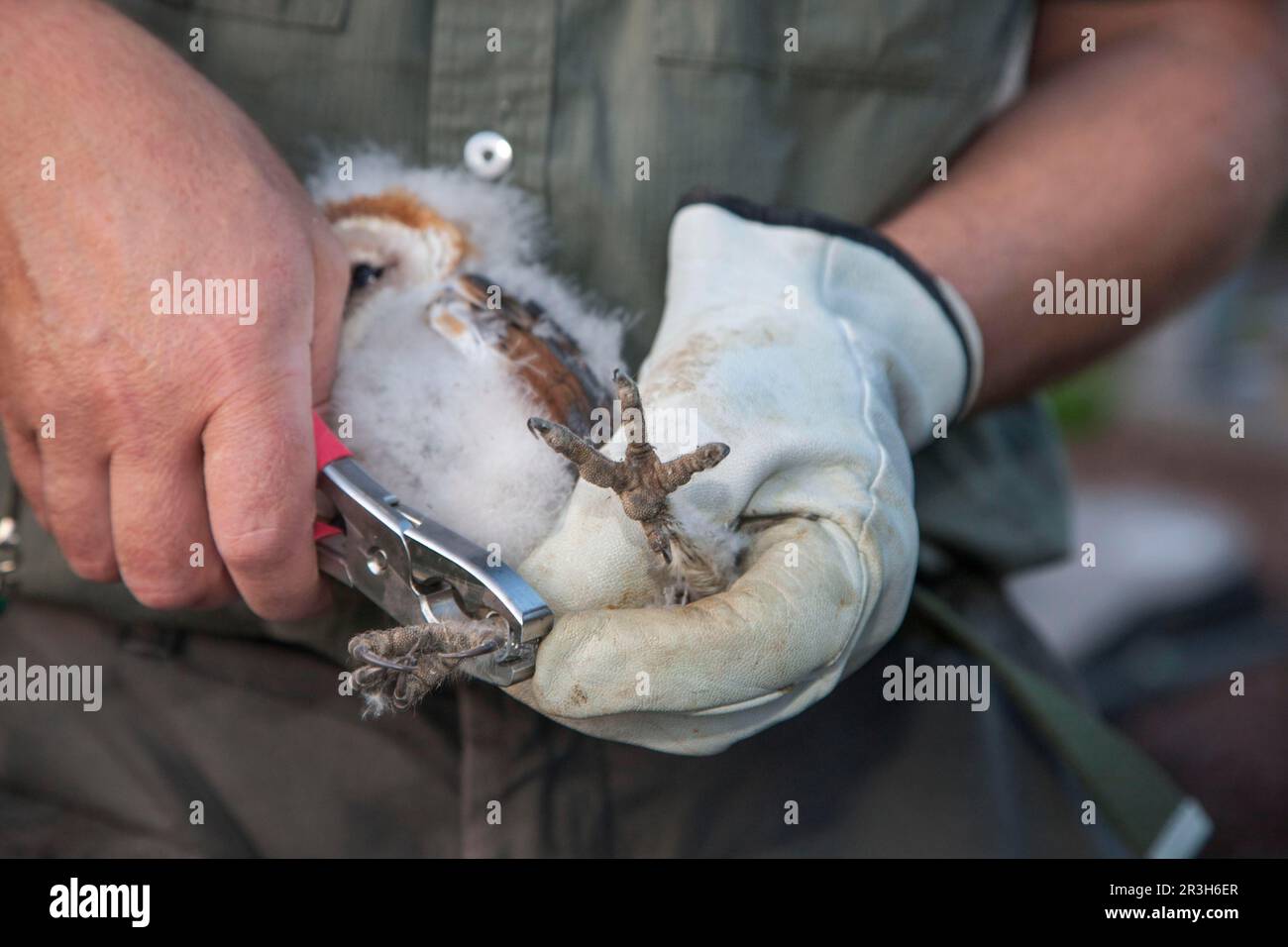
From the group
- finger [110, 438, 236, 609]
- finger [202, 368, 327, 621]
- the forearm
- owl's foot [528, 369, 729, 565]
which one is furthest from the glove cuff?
finger [110, 438, 236, 609]

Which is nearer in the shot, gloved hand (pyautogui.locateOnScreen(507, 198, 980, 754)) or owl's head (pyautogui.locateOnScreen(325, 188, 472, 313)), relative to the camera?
gloved hand (pyautogui.locateOnScreen(507, 198, 980, 754))

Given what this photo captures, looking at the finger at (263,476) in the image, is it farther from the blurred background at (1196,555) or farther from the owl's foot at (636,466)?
the blurred background at (1196,555)

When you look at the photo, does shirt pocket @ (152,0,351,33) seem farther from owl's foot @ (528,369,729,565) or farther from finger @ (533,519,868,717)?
finger @ (533,519,868,717)

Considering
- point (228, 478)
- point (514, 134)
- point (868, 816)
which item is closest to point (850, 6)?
point (514, 134)

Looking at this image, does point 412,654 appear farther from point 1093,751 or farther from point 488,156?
point 1093,751

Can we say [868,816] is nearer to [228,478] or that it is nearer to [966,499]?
[966,499]

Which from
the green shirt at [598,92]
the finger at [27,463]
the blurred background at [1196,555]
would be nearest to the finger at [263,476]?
the finger at [27,463]
